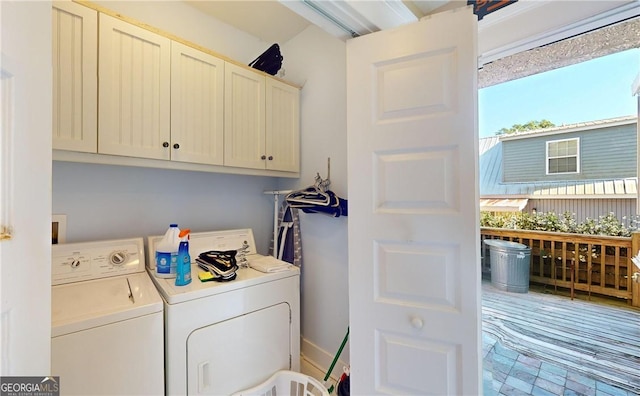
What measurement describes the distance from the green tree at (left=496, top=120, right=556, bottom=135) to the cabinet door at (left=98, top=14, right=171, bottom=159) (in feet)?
6.52

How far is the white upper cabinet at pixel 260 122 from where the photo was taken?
1.88 m

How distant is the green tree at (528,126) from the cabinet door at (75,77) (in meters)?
2.22

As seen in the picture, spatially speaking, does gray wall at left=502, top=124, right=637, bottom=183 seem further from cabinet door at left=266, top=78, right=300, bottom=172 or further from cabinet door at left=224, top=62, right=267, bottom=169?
cabinet door at left=224, top=62, right=267, bottom=169

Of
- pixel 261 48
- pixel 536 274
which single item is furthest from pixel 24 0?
pixel 536 274

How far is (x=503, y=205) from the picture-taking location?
1.50m

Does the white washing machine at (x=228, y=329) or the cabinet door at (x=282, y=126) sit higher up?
the cabinet door at (x=282, y=126)

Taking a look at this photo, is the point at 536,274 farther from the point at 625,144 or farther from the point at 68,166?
the point at 68,166

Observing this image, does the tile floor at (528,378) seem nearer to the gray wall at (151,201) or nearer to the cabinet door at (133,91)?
the gray wall at (151,201)

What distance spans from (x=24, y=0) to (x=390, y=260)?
147 centimetres

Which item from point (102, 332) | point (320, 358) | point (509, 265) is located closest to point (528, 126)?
point (509, 265)

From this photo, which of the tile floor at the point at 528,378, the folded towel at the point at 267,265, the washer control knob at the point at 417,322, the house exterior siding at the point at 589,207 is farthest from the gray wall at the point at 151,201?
the house exterior siding at the point at 589,207

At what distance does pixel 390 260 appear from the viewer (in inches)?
49.6

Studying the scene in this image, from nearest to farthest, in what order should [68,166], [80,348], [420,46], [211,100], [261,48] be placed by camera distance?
[80,348], [420,46], [68,166], [211,100], [261,48]

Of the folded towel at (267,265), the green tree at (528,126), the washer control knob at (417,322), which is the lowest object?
the washer control knob at (417,322)
